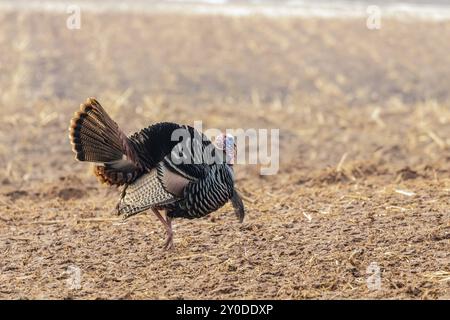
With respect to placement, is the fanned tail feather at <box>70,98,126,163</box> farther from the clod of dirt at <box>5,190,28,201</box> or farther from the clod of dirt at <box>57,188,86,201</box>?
the clod of dirt at <box>5,190,28,201</box>

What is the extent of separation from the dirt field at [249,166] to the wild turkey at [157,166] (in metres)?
0.38

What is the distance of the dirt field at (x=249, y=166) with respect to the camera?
692 centimetres

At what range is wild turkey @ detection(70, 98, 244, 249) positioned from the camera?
291 inches

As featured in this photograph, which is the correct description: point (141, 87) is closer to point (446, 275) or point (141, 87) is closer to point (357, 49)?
point (357, 49)

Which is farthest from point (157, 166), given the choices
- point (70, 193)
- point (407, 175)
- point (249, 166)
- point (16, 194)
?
point (249, 166)

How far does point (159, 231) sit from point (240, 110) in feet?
26.1

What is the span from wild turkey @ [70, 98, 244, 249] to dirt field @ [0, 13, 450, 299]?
15.1 inches

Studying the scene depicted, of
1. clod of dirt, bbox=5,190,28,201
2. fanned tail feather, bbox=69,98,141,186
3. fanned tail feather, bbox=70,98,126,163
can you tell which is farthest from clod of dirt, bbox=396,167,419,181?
clod of dirt, bbox=5,190,28,201

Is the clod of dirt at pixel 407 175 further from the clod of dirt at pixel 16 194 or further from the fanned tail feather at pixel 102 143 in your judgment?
the clod of dirt at pixel 16 194

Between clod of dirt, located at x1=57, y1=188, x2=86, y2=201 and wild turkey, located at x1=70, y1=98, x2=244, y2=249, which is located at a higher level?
wild turkey, located at x1=70, y1=98, x2=244, y2=249

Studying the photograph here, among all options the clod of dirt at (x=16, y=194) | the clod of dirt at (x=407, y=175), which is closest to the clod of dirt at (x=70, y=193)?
the clod of dirt at (x=16, y=194)

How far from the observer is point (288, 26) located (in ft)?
76.1
